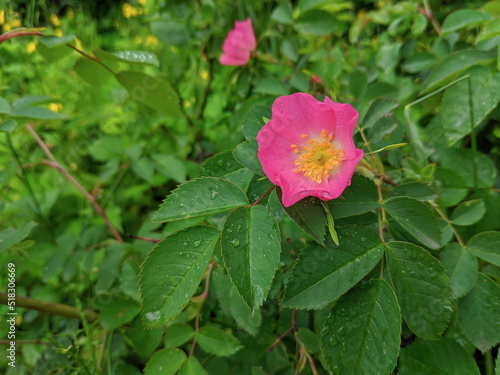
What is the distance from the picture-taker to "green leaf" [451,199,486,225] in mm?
640

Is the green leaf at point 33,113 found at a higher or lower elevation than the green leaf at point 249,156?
lower

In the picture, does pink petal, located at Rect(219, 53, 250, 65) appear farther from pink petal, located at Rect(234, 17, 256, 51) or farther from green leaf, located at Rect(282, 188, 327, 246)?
green leaf, located at Rect(282, 188, 327, 246)

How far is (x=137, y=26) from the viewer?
2.09m

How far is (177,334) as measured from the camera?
2.11 ft

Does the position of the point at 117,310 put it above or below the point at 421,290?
below

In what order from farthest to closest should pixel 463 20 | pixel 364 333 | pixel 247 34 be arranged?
pixel 247 34 < pixel 463 20 < pixel 364 333

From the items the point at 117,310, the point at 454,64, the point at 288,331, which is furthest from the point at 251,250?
the point at 454,64

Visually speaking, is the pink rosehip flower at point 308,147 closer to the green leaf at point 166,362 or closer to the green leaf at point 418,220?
the green leaf at point 418,220

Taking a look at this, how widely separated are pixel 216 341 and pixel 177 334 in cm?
8

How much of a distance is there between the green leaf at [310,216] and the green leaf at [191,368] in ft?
1.08

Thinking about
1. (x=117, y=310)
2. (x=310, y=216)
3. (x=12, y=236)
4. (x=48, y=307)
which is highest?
(x=310, y=216)

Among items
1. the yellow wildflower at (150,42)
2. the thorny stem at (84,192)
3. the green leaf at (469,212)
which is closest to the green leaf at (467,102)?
the green leaf at (469,212)

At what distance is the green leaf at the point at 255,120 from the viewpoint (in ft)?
1.99

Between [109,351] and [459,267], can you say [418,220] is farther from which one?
A: [109,351]
